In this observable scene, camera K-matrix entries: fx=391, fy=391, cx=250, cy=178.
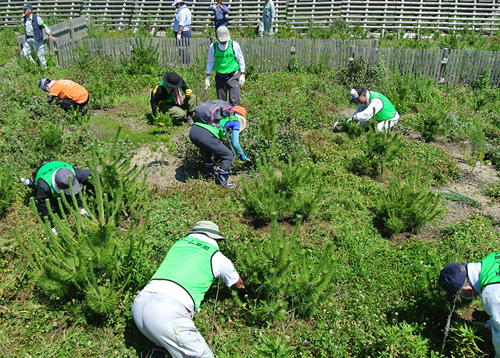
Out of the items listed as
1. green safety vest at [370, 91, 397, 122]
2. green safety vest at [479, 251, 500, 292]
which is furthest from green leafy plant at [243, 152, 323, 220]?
green safety vest at [370, 91, 397, 122]

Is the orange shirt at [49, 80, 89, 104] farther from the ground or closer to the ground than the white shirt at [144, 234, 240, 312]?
farther from the ground

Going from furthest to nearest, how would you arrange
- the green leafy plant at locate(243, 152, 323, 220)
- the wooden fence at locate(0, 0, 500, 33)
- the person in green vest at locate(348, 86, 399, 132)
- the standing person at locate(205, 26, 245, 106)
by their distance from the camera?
the wooden fence at locate(0, 0, 500, 33)
the standing person at locate(205, 26, 245, 106)
the person in green vest at locate(348, 86, 399, 132)
the green leafy plant at locate(243, 152, 323, 220)

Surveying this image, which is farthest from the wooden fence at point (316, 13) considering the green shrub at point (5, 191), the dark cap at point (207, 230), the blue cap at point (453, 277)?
the blue cap at point (453, 277)

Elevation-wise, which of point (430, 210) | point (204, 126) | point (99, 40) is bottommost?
point (430, 210)

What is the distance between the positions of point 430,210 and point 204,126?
11.1 feet

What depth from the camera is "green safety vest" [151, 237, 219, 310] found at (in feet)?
12.2

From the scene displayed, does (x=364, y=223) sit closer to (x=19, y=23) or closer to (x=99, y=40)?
(x=99, y=40)

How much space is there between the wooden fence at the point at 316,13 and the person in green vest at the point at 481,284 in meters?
13.5

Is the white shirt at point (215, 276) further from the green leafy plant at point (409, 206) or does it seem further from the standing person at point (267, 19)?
the standing person at point (267, 19)

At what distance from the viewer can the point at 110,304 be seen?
4000 millimetres

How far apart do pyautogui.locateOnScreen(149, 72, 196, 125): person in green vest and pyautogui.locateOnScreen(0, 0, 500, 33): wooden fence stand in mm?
8607

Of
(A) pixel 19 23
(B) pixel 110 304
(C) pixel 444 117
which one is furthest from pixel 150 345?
(A) pixel 19 23

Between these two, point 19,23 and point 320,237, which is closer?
point 320,237

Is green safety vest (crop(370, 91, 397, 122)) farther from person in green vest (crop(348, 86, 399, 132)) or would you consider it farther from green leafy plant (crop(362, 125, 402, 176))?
green leafy plant (crop(362, 125, 402, 176))
